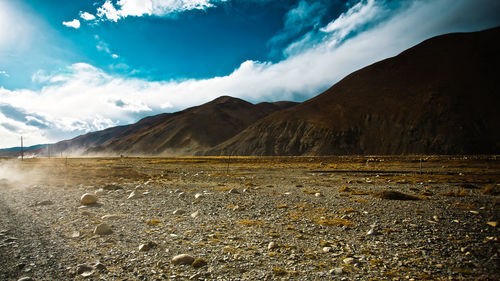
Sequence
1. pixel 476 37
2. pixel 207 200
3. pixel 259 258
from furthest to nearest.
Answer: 1. pixel 476 37
2. pixel 207 200
3. pixel 259 258

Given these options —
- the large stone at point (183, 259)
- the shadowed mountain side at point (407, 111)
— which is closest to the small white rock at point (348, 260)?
the large stone at point (183, 259)

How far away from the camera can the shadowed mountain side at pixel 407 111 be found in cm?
8712

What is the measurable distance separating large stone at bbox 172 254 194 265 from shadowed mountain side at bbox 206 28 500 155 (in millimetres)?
94793

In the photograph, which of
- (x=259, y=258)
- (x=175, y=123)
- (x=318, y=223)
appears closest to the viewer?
(x=259, y=258)

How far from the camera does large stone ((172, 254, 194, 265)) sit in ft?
17.8

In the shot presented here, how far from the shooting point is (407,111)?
96750 mm

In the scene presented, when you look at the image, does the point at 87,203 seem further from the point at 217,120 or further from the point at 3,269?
the point at 217,120

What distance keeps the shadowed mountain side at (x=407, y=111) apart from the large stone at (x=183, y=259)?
3732 inches

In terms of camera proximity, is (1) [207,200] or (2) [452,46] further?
(2) [452,46]

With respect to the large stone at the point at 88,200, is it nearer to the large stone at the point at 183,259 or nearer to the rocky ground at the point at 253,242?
the rocky ground at the point at 253,242

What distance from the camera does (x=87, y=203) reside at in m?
11.8

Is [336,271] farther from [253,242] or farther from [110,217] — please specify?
[110,217]

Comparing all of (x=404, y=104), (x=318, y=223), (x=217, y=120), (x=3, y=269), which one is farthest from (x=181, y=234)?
(x=217, y=120)

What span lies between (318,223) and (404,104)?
109m
